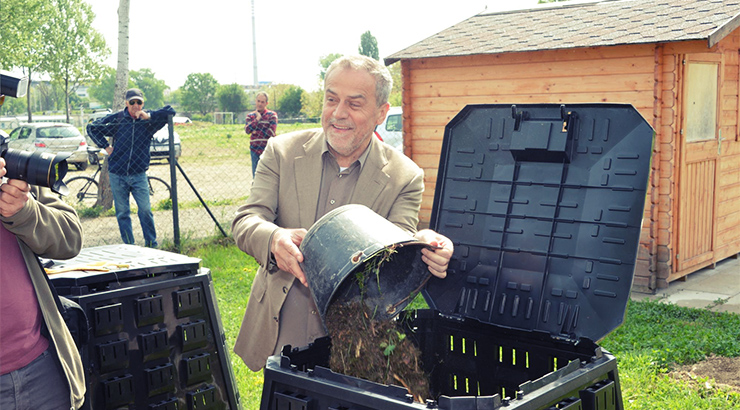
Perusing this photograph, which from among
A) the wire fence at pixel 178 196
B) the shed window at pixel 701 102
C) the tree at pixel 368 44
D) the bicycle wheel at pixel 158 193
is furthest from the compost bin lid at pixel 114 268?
the tree at pixel 368 44

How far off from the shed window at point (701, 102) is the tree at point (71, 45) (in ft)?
126

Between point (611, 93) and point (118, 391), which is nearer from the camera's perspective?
point (118, 391)

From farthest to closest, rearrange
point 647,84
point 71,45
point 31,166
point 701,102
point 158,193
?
point 71,45
point 158,193
point 701,102
point 647,84
point 31,166

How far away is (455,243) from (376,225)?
661mm

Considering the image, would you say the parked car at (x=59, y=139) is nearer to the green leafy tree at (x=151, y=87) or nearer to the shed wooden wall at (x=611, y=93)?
the shed wooden wall at (x=611, y=93)

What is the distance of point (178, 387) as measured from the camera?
3.00 metres

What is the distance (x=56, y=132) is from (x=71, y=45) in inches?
839

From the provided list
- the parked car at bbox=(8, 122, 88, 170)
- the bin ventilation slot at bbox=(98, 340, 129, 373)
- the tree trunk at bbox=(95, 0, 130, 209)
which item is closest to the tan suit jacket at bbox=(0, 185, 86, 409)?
the bin ventilation slot at bbox=(98, 340, 129, 373)

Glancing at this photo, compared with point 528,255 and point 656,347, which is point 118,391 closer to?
point 528,255

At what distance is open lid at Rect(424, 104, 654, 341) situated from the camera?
7.36 feet

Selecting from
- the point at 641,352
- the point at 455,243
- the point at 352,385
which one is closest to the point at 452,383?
Result: the point at 455,243

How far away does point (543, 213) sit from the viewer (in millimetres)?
2461

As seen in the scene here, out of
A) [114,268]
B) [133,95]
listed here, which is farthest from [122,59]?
[114,268]

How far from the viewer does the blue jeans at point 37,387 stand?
2.26m
